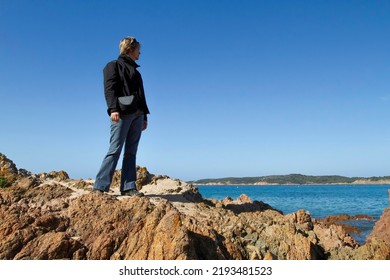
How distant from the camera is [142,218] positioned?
5.30m

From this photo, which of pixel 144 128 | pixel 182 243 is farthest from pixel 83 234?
pixel 144 128

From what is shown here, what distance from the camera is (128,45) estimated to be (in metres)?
7.01

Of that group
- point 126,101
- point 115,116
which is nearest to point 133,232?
point 115,116

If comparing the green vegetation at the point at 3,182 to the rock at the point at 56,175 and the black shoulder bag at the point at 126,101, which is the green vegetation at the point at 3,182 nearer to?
the rock at the point at 56,175

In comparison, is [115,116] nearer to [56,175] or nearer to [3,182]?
[3,182]

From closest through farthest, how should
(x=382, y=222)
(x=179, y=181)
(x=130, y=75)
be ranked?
1. (x=130, y=75)
2. (x=179, y=181)
3. (x=382, y=222)

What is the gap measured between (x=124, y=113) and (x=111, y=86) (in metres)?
0.57

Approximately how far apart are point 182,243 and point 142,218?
1.09 m

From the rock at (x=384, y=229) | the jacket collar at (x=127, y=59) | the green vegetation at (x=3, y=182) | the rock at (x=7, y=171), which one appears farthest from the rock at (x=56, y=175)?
the rock at (x=384, y=229)

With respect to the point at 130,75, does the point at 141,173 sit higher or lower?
lower

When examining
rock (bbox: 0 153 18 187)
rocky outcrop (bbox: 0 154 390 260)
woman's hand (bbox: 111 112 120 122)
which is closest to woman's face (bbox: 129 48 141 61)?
woman's hand (bbox: 111 112 120 122)

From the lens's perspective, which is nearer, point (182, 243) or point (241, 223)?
point (182, 243)
